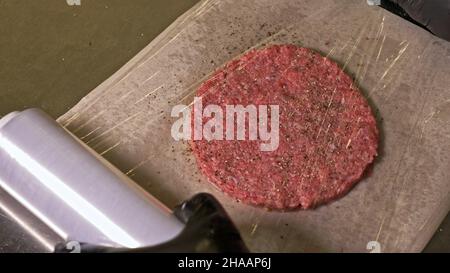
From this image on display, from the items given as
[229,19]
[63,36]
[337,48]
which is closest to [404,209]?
[337,48]

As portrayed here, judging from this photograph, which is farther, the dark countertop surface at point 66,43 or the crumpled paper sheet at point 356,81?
the dark countertop surface at point 66,43

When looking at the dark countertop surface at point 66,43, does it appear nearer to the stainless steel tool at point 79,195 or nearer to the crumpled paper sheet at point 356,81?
the crumpled paper sheet at point 356,81

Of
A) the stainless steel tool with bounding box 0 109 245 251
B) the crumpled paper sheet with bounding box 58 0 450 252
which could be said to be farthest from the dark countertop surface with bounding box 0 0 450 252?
the stainless steel tool with bounding box 0 109 245 251

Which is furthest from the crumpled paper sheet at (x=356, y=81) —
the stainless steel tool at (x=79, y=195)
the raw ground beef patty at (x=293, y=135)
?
the stainless steel tool at (x=79, y=195)

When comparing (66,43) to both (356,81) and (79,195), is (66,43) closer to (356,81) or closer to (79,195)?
(79,195)

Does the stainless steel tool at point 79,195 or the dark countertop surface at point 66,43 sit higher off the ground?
the dark countertop surface at point 66,43
